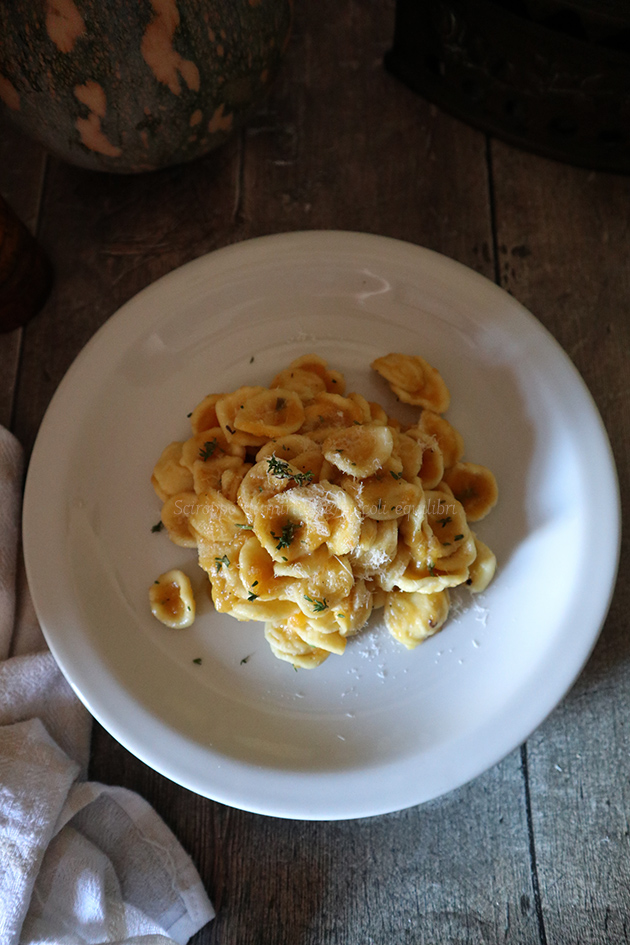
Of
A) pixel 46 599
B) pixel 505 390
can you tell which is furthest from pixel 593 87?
pixel 46 599

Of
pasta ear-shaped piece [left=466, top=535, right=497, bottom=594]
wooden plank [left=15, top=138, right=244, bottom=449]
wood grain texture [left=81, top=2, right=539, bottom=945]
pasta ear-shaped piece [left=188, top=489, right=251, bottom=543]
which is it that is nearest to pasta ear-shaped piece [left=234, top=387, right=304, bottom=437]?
pasta ear-shaped piece [left=188, top=489, right=251, bottom=543]

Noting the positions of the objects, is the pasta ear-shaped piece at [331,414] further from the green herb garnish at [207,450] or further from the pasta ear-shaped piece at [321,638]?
the pasta ear-shaped piece at [321,638]

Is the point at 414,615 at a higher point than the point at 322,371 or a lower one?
lower

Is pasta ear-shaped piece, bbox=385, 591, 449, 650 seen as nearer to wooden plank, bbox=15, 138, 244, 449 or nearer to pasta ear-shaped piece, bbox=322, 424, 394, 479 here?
pasta ear-shaped piece, bbox=322, 424, 394, 479

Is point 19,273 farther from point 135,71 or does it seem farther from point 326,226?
point 326,226

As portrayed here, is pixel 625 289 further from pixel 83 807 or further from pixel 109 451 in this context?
pixel 83 807

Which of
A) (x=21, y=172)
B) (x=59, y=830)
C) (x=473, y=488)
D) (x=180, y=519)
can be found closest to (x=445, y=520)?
(x=473, y=488)
